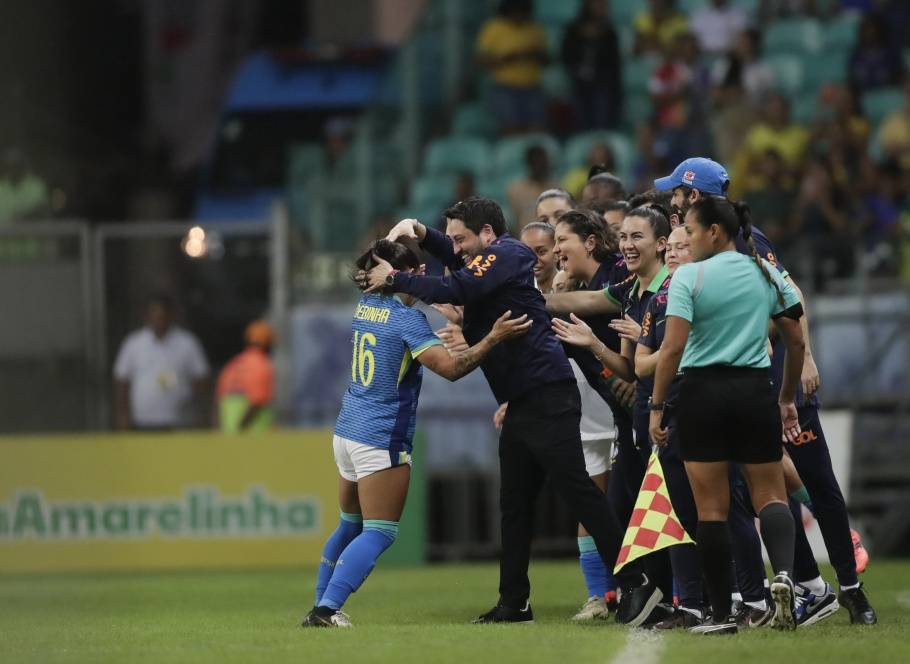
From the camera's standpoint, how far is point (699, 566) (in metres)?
8.77

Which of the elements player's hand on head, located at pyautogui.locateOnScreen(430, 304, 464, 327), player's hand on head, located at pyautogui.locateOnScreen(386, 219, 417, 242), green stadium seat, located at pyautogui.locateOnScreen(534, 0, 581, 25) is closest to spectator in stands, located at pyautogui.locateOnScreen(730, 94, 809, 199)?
green stadium seat, located at pyautogui.locateOnScreen(534, 0, 581, 25)

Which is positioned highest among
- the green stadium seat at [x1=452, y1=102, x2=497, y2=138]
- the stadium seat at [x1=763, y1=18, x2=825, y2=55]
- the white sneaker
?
the stadium seat at [x1=763, y1=18, x2=825, y2=55]

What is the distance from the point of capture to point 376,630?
29.3 ft

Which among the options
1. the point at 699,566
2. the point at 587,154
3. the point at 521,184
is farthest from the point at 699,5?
the point at 699,566

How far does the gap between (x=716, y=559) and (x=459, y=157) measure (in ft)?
39.9

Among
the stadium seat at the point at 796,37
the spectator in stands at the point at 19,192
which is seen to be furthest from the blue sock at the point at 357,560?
the stadium seat at the point at 796,37

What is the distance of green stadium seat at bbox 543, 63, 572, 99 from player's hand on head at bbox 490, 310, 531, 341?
36.8ft

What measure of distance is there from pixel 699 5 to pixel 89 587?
33.7 ft

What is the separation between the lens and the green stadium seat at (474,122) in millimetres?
20547

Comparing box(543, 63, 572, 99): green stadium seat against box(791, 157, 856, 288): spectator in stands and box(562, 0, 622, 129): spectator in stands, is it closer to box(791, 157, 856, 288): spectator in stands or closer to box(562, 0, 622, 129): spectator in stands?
box(562, 0, 622, 129): spectator in stands

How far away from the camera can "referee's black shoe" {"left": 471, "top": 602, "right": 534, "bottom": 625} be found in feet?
30.7

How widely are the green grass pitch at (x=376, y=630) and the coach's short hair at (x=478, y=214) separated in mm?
2062

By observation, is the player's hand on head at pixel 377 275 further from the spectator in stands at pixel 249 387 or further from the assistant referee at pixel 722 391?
the spectator in stands at pixel 249 387

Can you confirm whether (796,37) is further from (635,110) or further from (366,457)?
(366,457)
